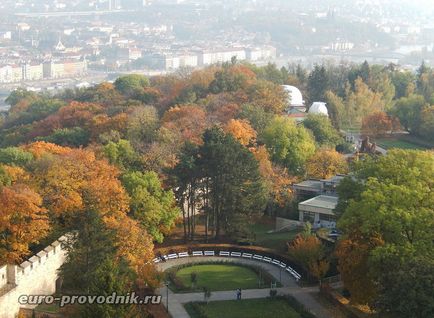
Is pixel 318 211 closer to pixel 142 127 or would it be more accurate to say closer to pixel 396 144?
pixel 142 127

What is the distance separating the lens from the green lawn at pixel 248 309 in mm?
17781

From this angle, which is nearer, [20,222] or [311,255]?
[20,222]

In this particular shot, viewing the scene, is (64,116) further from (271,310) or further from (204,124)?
(271,310)

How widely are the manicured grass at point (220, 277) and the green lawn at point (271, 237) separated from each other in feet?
6.12

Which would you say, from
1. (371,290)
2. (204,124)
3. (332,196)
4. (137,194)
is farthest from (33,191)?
(204,124)

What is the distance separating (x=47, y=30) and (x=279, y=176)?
149 m

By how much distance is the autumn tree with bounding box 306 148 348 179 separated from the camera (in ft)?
95.0

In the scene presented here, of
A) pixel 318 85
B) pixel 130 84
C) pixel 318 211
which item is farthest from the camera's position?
pixel 130 84

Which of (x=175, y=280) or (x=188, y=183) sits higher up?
(x=188, y=183)

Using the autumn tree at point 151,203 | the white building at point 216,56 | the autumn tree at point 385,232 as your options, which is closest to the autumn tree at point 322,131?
the autumn tree at point 151,203

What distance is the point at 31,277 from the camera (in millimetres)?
17875

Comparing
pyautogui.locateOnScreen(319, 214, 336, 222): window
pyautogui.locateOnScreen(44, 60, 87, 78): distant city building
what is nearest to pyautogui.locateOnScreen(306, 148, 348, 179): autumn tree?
pyautogui.locateOnScreen(319, 214, 336, 222): window

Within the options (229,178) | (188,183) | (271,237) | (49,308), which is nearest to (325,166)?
(271,237)

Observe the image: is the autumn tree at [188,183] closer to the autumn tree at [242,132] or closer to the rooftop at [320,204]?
the rooftop at [320,204]
